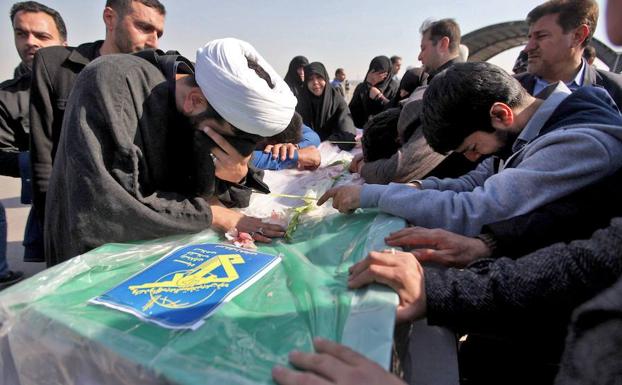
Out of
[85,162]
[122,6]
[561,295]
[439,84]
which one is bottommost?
[561,295]

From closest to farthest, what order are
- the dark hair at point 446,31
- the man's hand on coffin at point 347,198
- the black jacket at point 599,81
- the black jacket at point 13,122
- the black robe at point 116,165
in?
the black robe at point 116,165 → the man's hand on coffin at point 347,198 → the black jacket at point 13,122 → the black jacket at point 599,81 → the dark hair at point 446,31

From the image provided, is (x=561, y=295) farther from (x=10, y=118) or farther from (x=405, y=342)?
(x=10, y=118)

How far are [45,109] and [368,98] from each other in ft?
13.3

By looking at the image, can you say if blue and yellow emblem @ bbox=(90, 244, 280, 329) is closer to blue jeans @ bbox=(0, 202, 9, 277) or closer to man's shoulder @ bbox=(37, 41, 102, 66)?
man's shoulder @ bbox=(37, 41, 102, 66)

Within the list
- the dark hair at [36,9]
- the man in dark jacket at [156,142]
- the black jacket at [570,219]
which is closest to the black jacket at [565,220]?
the black jacket at [570,219]

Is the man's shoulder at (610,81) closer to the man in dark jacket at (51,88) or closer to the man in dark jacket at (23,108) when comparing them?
the man in dark jacket at (51,88)

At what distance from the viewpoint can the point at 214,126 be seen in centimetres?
133

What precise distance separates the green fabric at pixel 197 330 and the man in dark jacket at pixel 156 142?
170mm

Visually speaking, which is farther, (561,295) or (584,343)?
(561,295)

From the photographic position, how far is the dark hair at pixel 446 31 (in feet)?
10.5

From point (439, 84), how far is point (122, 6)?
2030mm

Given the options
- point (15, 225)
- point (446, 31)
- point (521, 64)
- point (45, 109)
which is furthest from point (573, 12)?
point (15, 225)

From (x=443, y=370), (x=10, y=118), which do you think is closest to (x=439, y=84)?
(x=443, y=370)

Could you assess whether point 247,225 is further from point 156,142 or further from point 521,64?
point 521,64
